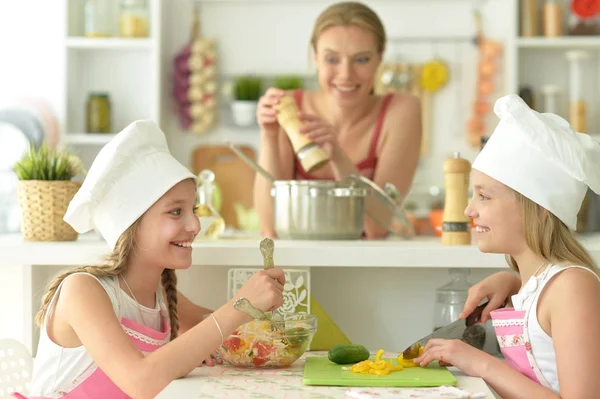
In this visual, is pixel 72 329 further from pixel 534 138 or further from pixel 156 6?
pixel 156 6

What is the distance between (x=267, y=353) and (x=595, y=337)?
1.70 ft

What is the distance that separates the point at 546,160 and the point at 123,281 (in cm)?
78

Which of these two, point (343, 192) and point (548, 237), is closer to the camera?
point (548, 237)

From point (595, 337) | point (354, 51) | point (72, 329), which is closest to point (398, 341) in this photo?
point (595, 337)

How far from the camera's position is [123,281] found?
157 cm

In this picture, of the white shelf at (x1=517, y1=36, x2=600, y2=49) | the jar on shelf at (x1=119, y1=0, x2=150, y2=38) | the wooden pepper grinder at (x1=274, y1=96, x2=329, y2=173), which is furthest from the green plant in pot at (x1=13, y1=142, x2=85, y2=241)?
the white shelf at (x1=517, y1=36, x2=600, y2=49)

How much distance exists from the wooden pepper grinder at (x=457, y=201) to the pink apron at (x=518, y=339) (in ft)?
1.26

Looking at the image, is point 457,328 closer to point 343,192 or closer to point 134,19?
point 343,192

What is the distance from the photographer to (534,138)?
1.36 meters

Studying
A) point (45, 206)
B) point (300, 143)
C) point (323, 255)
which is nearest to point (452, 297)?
point (323, 255)

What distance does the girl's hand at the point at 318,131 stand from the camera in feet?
6.38

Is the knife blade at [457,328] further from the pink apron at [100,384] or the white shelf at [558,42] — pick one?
the white shelf at [558,42]

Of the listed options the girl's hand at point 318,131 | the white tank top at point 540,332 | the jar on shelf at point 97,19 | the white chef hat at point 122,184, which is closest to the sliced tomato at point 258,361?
the white chef hat at point 122,184

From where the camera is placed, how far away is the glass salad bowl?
4.62 feet
